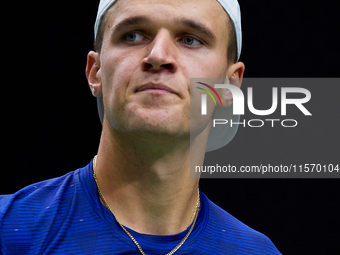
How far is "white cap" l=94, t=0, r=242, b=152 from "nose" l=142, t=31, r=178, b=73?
0.39 meters

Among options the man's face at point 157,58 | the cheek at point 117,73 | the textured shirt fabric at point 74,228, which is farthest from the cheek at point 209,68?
the textured shirt fabric at point 74,228

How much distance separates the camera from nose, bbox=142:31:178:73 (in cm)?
229

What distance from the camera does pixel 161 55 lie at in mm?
2289

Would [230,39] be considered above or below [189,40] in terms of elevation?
above

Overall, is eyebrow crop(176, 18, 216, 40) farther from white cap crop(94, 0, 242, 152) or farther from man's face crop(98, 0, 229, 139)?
white cap crop(94, 0, 242, 152)

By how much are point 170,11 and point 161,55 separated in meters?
0.24

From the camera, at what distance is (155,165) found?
246 cm

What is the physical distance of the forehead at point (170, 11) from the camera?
240 centimetres

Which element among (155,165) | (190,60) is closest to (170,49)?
(190,60)

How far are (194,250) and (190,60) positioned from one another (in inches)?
34.8

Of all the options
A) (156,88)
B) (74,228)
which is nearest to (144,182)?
(74,228)

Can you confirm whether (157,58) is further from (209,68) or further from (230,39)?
(230,39)

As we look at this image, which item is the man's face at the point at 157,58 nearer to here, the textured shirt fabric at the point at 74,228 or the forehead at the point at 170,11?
the forehead at the point at 170,11

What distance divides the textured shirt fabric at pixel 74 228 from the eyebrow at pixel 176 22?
703 millimetres
